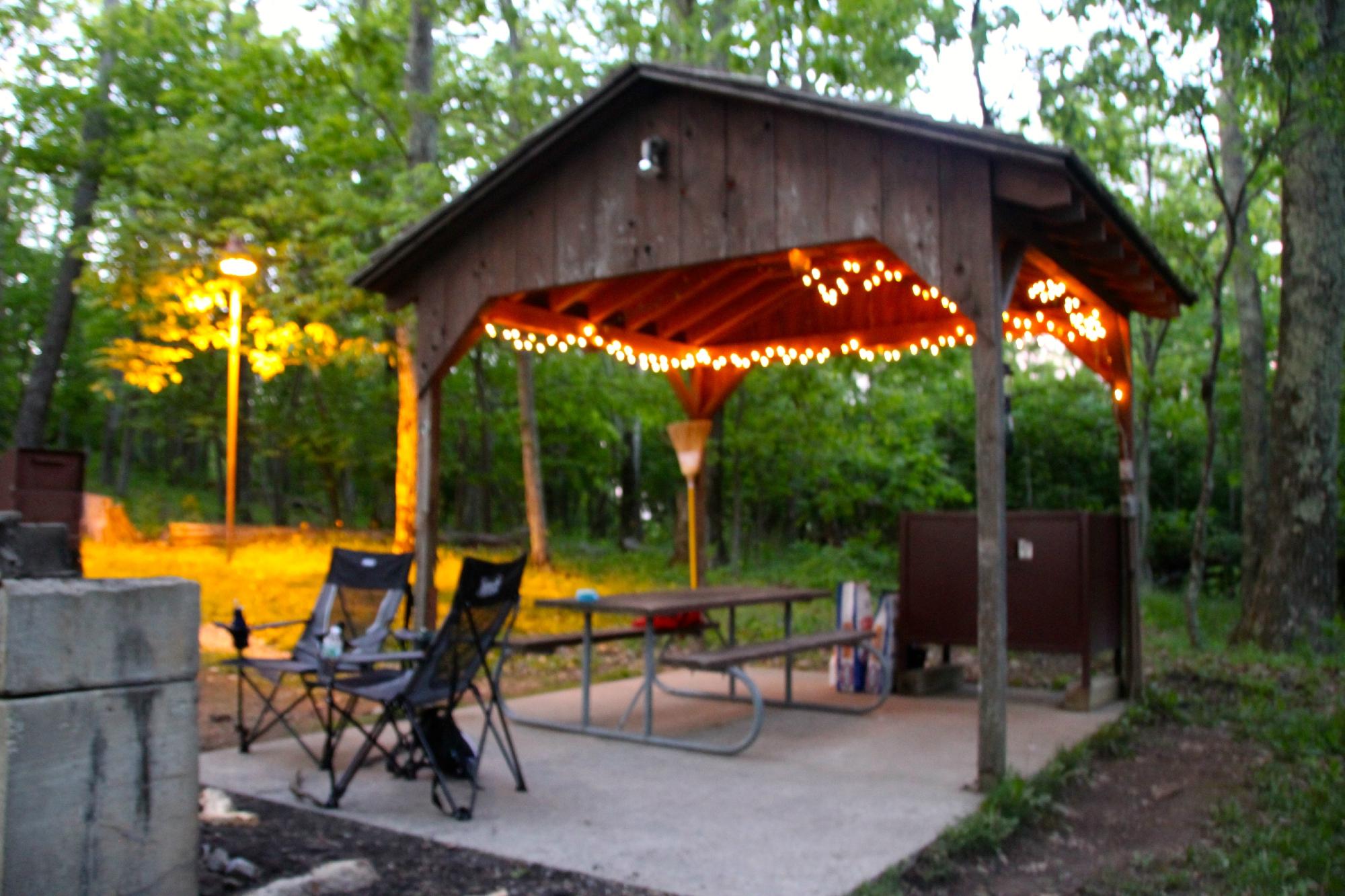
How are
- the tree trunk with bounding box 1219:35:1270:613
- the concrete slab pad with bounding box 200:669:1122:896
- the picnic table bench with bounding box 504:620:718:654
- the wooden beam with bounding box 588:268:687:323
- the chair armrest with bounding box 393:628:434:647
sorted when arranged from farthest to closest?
the tree trunk with bounding box 1219:35:1270:613 → the wooden beam with bounding box 588:268:687:323 → the picnic table bench with bounding box 504:620:718:654 → the chair armrest with bounding box 393:628:434:647 → the concrete slab pad with bounding box 200:669:1122:896

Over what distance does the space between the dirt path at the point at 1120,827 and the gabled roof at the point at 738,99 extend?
2.62 m

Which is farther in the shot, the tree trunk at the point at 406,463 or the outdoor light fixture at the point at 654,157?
the tree trunk at the point at 406,463

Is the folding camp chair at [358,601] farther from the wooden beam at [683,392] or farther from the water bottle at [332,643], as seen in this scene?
the wooden beam at [683,392]

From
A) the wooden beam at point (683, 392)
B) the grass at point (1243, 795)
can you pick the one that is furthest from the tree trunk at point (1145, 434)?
the wooden beam at point (683, 392)

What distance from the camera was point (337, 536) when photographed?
14898 millimetres

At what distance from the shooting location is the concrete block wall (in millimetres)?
2477

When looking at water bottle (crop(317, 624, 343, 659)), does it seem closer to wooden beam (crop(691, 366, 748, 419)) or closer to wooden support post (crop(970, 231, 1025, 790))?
wooden support post (crop(970, 231, 1025, 790))

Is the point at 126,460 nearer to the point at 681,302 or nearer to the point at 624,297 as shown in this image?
the point at 681,302

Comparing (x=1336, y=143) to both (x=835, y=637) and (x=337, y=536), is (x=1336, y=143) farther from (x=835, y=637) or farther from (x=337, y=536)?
(x=337, y=536)

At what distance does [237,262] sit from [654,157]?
14.1ft

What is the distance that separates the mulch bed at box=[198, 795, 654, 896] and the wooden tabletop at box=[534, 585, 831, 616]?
1.65 m

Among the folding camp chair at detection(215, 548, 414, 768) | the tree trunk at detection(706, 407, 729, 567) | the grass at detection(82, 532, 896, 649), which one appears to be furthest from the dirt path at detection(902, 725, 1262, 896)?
the tree trunk at detection(706, 407, 729, 567)

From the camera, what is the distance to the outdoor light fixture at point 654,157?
5.96m

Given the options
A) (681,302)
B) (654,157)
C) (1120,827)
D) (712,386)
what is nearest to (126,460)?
(712,386)
